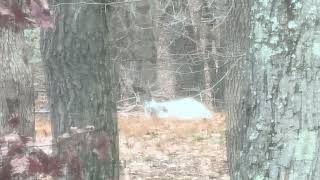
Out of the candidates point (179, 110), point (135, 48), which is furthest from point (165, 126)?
point (135, 48)

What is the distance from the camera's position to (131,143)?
41.3 feet

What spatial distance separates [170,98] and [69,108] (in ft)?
48.7

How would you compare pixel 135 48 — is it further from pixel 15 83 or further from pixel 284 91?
pixel 284 91

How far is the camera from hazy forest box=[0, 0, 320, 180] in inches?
114

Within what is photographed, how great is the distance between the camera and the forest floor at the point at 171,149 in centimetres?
1005

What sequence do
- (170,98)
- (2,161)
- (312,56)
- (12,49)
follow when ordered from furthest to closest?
(170,98), (12,49), (2,161), (312,56)

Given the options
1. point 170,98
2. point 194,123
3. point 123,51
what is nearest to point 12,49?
point 194,123

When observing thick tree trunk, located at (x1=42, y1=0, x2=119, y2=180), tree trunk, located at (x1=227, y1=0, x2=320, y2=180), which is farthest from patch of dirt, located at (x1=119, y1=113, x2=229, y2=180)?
tree trunk, located at (x1=227, y1=0, x2=320, y2=180)

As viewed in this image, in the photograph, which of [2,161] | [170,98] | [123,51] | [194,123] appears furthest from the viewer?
[170,98]

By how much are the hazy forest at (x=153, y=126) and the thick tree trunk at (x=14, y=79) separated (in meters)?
0.01

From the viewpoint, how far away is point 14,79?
284 inches

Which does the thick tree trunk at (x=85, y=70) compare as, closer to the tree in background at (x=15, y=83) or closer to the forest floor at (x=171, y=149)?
the tree in background at (x=15, y=83)

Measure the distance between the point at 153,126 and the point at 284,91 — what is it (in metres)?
12.5

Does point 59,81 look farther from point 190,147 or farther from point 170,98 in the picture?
point 170,98
